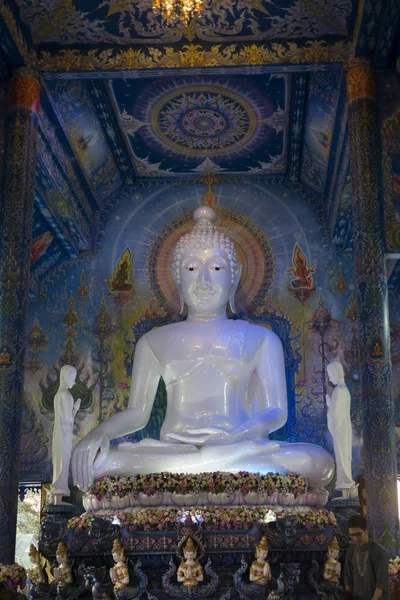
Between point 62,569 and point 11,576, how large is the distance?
0.39 m

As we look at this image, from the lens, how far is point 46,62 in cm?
785

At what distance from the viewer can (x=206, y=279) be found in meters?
9.02

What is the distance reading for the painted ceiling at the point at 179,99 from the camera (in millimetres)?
7543

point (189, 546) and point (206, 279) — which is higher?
point (206, 279)

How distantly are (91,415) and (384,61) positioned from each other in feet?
17.2

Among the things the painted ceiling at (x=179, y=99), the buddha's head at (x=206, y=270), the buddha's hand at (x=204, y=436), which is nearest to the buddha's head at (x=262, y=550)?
the buddha's hand at (x=204, y=436)

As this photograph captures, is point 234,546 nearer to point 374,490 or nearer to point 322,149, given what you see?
point 374,490

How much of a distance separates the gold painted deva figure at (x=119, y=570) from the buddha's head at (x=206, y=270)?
3.42m

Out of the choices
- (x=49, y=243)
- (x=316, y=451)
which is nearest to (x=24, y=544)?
(x=49, y=243)

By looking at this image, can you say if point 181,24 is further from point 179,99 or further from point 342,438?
point 342,438

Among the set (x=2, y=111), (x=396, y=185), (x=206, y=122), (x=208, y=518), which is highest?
(x=206, y=122)

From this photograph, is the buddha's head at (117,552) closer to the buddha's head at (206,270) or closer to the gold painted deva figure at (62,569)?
the gold painted deva figure at (62,569)

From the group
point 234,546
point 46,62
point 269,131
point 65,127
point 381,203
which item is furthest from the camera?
point 269,131

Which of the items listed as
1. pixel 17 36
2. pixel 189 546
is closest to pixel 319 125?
pixel 17 36
